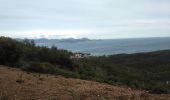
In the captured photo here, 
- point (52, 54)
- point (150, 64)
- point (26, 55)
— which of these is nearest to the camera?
point (26, 55)

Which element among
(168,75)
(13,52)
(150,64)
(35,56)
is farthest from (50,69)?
(150,64)

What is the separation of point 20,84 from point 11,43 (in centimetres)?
879

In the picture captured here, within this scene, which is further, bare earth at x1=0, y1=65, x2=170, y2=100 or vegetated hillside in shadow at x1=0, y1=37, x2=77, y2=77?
vegetated hillside in shadow at x1=0, y1=37, x2=77, y2=77

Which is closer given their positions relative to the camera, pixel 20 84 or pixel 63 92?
pixel 63 92

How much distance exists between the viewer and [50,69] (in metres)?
20.9

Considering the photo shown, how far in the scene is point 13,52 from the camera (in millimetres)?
22750

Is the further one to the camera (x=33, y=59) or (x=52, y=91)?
(x=33, y=59)

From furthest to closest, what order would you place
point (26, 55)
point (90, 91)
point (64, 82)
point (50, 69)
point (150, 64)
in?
point (150, 64) → point (26, 55) → point (50, 69) → point (64, 82) → point (90, 91)

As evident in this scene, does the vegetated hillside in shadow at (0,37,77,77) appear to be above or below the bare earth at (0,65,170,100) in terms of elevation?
above

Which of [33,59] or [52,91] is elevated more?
[33,59]

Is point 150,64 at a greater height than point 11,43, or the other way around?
point 11,43

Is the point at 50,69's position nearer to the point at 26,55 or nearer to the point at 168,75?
the point at 26,55

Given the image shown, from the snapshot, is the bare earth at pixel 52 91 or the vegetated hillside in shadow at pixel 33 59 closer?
the bare earth at pixel 52 91

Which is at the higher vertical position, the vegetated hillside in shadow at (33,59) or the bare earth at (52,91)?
the vegetated hillside in shadow at (33,59)
